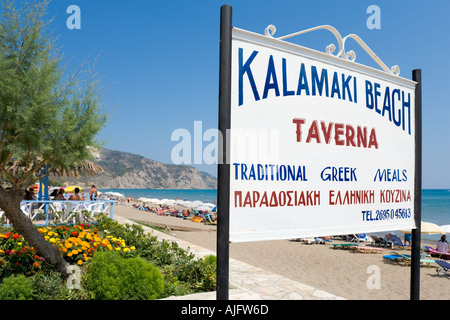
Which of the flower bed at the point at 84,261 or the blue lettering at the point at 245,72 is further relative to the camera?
the flower bed at the point at 84,261

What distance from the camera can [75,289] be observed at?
16.3 ft

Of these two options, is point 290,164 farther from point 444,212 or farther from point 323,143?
point 444,212

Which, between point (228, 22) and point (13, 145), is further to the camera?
point (13, 145)

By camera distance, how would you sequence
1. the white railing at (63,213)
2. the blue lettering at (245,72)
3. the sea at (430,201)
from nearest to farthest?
the blue lettering at (245,72) → the white railing at (63,213) → the sea at (430,201)

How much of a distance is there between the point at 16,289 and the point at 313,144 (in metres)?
4.47

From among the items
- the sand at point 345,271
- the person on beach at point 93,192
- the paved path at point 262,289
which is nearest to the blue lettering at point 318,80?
the paved path at point 262,289

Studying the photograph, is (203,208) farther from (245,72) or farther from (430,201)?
(430,201)

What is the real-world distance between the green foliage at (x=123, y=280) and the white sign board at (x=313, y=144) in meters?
3.29

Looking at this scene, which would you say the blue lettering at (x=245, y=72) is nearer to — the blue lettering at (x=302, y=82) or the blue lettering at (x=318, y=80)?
the blue lettering at (x=302, y=82)

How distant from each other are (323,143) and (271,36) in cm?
89

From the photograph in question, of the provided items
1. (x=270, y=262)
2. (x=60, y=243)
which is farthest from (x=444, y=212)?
(x=60, y=243)

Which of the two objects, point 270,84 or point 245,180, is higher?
point 270,84

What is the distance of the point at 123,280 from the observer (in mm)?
4605

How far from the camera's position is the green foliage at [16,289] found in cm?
A: 417
